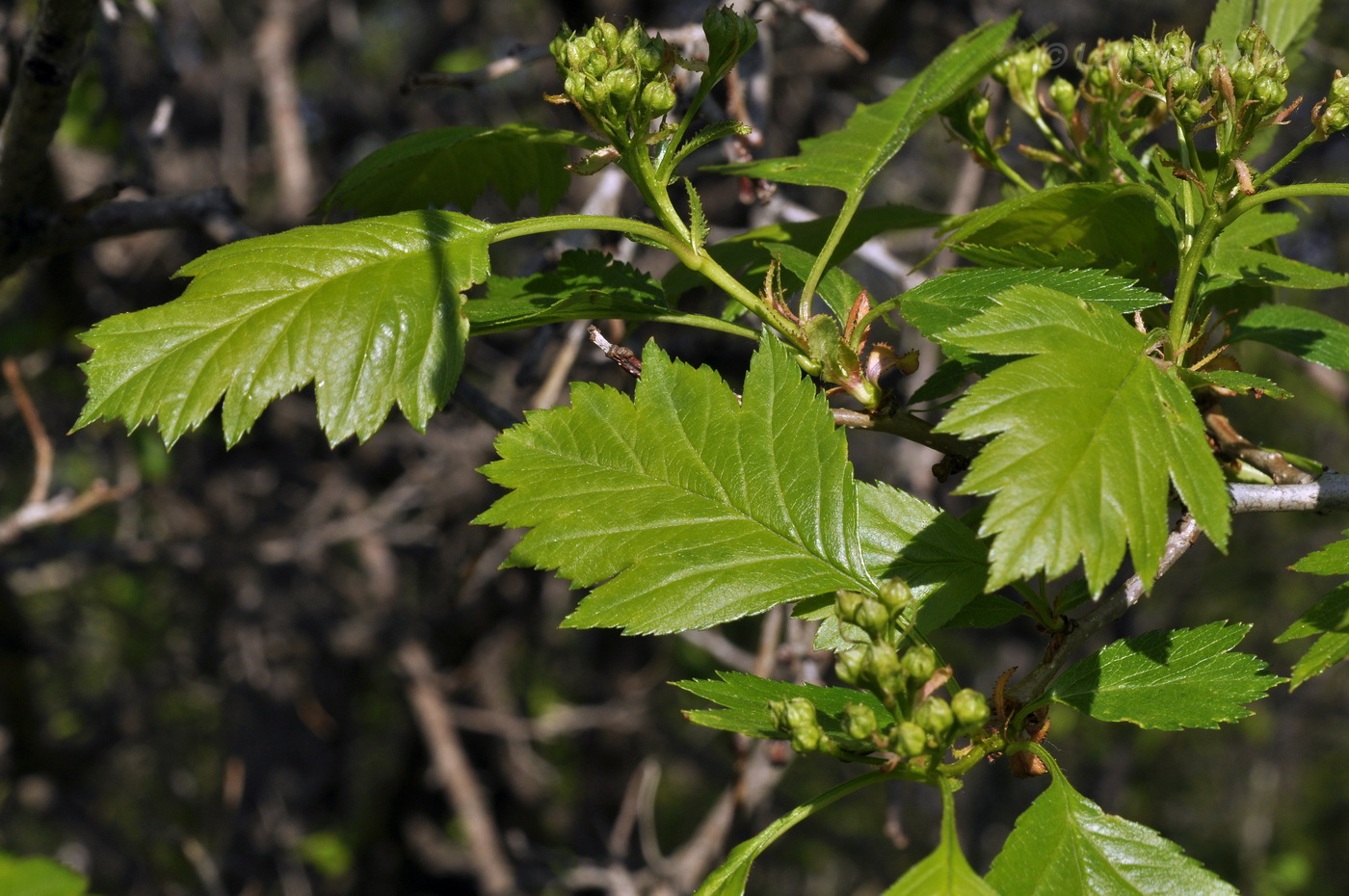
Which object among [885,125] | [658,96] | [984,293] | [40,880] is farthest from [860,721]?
[40,880]

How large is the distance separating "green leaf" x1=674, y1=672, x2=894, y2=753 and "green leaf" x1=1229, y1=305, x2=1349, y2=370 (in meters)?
0.76

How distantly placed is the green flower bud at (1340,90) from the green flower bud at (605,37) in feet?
2.48

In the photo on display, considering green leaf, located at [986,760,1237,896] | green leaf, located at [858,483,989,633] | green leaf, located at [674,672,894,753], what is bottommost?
green leaf, located at [986,760,1237,896]

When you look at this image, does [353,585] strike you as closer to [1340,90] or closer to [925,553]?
[925,553]

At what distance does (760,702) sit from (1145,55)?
83cm

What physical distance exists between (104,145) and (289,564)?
2145 millimetres

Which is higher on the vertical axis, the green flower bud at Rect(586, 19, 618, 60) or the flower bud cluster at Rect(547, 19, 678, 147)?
the green flower bud at Rect(586, 19, 618, 60)

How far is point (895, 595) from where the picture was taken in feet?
3.38

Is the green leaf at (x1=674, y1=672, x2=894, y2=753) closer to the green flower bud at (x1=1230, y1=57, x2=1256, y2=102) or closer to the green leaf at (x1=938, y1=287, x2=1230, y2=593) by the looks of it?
the green leaf at (x1=938, y1=287, x2=1230, y2=593)

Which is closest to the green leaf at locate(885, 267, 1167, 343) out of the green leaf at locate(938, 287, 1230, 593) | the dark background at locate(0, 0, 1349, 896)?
the green leaf at locate(938, 287, 1230, 593)

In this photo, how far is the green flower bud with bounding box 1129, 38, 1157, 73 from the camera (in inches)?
45.1

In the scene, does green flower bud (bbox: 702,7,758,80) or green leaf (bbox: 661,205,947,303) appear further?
green leaf (bbox: 661,205,947,303)

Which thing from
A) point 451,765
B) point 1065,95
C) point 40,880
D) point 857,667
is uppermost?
point 1065,95

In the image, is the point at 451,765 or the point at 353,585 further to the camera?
the point at 353,585
